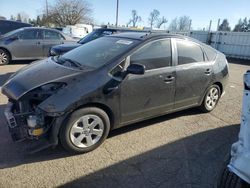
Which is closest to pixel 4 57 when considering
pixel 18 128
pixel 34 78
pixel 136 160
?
pixel 34 78

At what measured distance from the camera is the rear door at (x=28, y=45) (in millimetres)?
10031

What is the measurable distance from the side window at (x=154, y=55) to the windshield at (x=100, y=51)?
0.62 ft

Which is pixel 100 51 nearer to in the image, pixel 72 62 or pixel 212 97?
pixel 72 62

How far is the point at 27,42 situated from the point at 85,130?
315 inches

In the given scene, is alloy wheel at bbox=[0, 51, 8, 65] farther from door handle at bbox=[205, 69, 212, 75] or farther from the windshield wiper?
door handle at bbox=[205, 69, 212, 75]

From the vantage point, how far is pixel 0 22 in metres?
12.5

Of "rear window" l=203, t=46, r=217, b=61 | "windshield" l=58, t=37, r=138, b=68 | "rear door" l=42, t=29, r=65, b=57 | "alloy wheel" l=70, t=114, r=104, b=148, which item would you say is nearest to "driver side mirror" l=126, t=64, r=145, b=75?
"windshield" l=58, t=37, r=138, b=68

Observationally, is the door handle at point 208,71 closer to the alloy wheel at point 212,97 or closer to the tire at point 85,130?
the alloy wheel at point 212,97

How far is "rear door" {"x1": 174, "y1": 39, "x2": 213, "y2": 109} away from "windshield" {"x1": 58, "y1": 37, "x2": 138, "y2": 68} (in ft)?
3.16

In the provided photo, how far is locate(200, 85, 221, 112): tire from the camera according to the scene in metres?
5.09

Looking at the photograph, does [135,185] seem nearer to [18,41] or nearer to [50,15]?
[18,41]

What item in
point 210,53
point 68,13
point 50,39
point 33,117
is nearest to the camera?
point 33,117

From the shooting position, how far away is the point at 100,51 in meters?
4.19

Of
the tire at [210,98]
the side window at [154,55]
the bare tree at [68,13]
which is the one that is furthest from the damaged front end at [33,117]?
the bare tree at [68,13]
